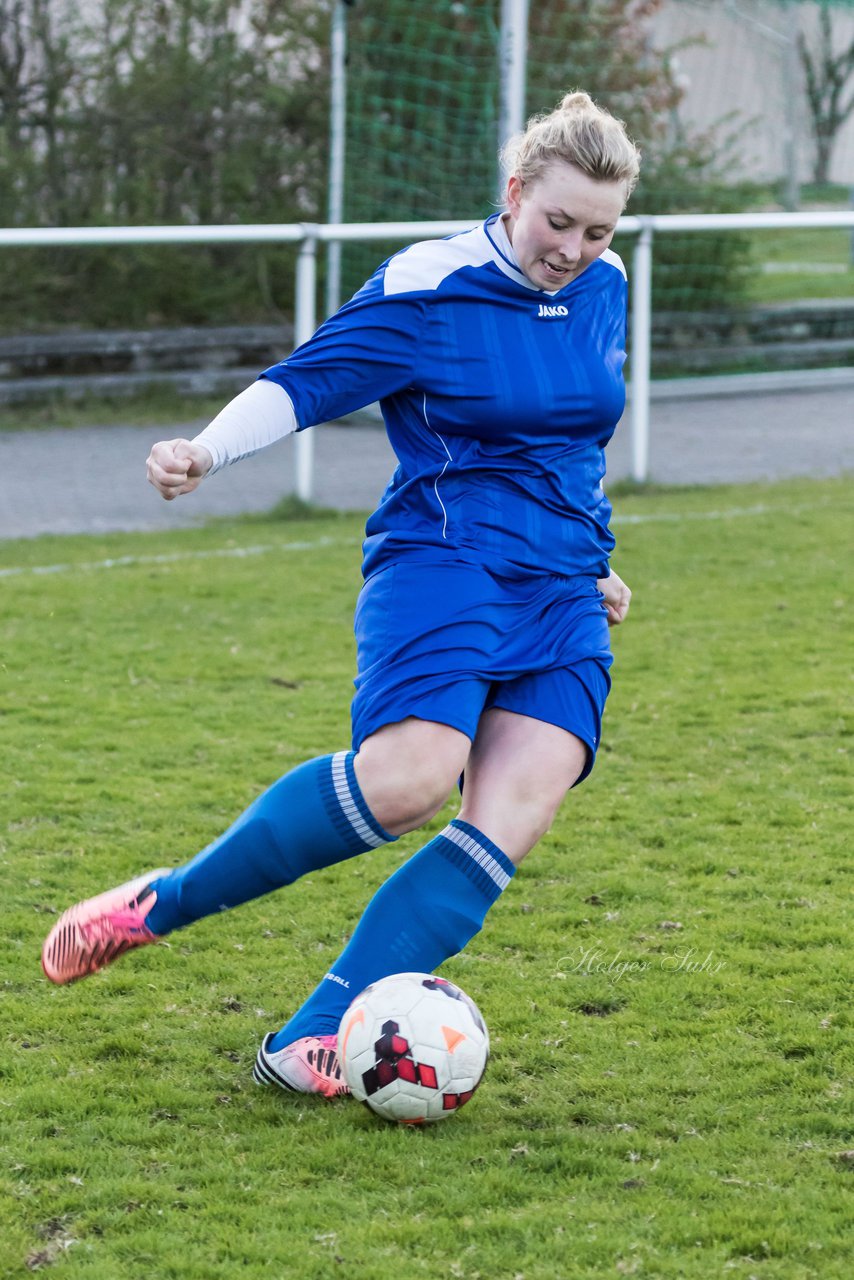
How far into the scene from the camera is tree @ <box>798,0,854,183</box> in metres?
17.0

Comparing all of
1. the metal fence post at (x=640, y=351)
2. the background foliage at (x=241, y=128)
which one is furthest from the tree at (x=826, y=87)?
the metal fence post at (x=640, y=351)

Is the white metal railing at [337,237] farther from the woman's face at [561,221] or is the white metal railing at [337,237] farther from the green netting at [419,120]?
the woman's face at [561,221]

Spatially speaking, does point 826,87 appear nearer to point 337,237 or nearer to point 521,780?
point 337,237

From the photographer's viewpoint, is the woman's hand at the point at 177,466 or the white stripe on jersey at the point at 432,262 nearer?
the woman's hand at the point at 177,466

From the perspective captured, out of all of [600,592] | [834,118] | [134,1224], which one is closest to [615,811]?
[600,592]

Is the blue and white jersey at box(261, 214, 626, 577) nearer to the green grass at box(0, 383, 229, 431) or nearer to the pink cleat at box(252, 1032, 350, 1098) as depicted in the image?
the pink cleat at box(252, 1032, 350, 1098)

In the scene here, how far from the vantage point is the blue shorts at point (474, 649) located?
297 cm

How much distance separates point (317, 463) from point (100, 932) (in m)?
8.49

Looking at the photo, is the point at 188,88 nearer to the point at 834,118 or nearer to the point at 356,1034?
the point at 834,118

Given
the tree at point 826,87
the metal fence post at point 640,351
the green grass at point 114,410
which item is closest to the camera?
the metal fence post at point 640,351

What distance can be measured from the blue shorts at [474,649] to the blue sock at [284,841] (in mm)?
114

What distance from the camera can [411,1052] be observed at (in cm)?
289

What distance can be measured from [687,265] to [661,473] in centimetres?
333

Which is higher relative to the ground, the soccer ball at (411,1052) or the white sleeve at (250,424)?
the white sleeve at (250,424)
